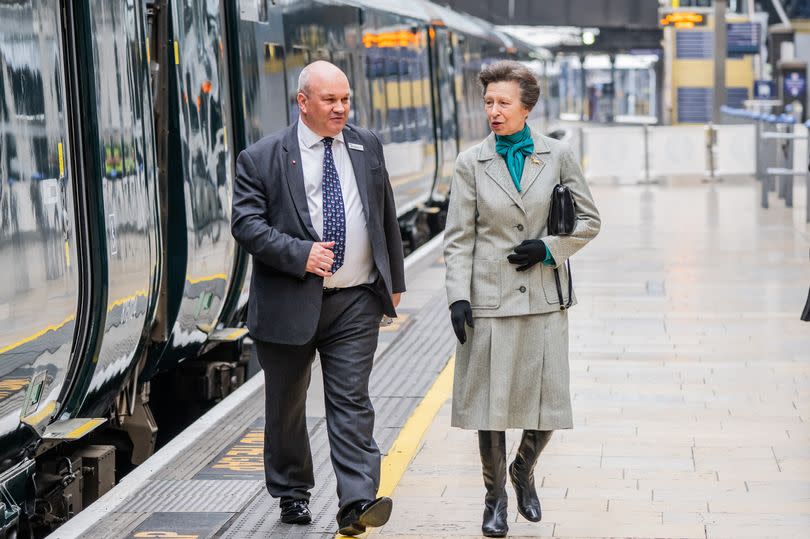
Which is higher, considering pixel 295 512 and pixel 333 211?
pixel 333 211

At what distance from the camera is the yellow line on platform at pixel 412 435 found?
20.2 feet

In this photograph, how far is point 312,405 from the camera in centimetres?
764

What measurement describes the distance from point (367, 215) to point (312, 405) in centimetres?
261

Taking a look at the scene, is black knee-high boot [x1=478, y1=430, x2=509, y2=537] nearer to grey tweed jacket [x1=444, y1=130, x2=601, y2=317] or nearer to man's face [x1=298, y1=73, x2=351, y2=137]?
grey tweed jacket [x1=444, y1=130, x2=601, y2=317]

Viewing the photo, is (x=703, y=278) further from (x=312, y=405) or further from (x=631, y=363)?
(x=312, y=405)

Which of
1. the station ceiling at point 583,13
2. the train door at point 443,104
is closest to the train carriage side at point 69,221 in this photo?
the train door at point 443,104

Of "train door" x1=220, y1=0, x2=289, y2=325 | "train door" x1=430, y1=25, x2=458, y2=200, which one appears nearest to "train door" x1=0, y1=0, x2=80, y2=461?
"train door" x1=220, y1=0, x2=289, y2=325

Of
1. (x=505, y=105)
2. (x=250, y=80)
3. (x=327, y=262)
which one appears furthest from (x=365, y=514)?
(x=250, y=80)

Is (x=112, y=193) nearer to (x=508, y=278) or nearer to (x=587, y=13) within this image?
(x=508, y=278)

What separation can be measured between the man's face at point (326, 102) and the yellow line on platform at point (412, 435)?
1.51 m

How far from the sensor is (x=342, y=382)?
521 centimetres

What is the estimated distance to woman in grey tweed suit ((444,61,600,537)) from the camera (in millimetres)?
5207

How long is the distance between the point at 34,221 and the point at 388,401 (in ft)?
10.1

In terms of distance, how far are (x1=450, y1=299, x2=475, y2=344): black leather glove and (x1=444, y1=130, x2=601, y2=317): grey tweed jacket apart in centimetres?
2
